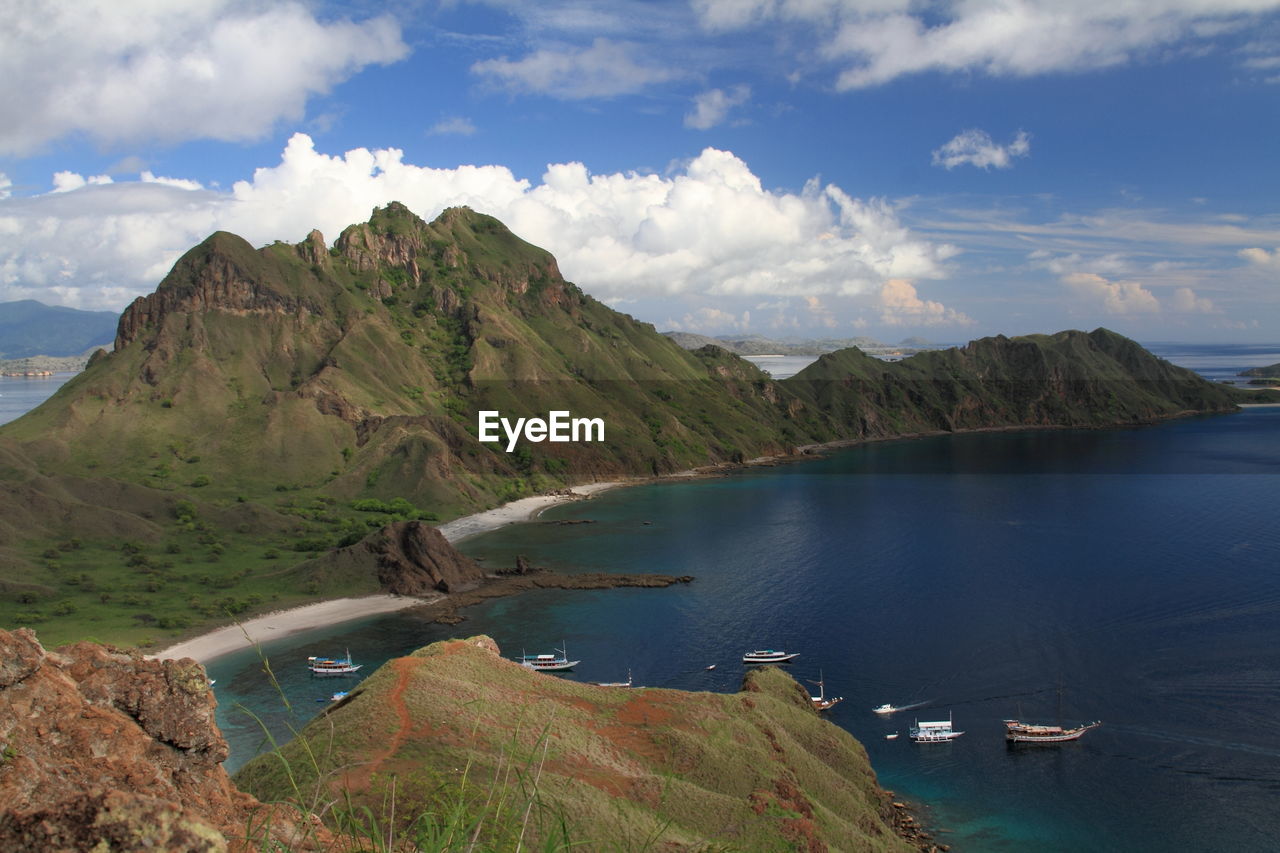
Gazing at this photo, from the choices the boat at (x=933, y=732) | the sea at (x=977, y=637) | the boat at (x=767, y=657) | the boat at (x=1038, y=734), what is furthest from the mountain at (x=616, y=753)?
the boat at (x=767, y=657)

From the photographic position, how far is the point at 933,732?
63.2 metres

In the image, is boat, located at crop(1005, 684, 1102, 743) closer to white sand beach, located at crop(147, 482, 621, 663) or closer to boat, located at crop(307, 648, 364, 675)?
boat, located at crop(307, 648, 364, 675)

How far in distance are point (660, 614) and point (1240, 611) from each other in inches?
2490

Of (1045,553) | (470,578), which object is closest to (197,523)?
(470,578)

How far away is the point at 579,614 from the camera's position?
97.9 meters

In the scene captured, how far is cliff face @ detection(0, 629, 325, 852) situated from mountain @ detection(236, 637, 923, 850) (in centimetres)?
1038

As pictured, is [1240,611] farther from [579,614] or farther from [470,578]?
[470,578]

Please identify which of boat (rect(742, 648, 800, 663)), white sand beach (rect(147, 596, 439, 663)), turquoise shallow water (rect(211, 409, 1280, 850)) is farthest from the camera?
white sand beach (rect(147, 596, 439, 663))

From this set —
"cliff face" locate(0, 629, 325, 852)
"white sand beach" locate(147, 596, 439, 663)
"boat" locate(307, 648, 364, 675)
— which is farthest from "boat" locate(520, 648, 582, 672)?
"cliff face" locate(0, 629, 325, 852)

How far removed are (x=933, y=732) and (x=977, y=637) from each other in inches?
968

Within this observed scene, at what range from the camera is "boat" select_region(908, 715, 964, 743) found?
206 ft

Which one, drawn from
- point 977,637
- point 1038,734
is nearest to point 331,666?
point 1038,734

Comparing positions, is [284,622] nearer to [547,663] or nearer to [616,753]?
[547,663]

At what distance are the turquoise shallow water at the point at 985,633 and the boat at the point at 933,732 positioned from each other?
720 mm
